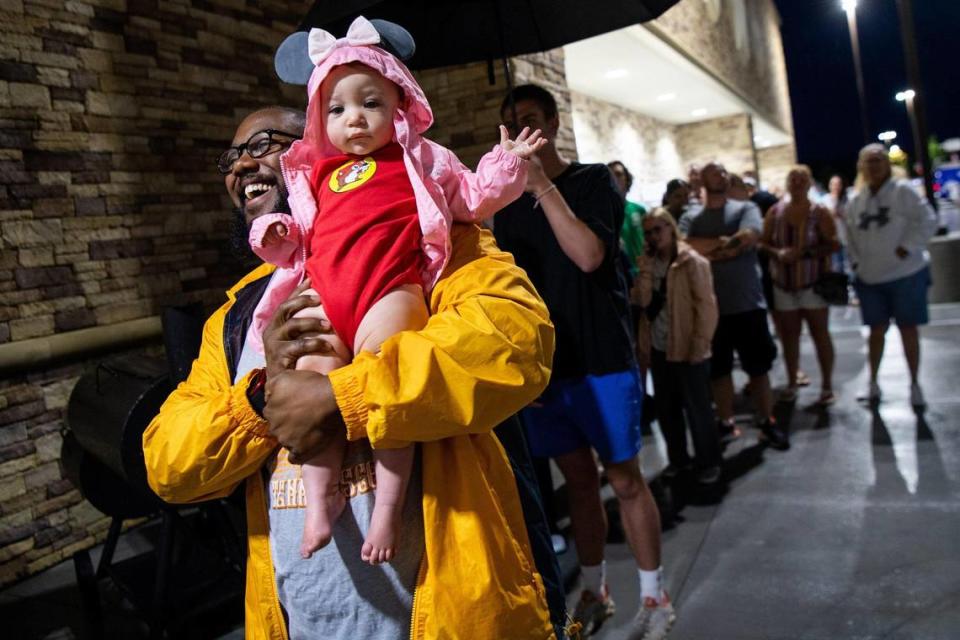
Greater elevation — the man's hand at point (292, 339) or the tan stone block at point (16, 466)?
the man's hand at point (292, 339)

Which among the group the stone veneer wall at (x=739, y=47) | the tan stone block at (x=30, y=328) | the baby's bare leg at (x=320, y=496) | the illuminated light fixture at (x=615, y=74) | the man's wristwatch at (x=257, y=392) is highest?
the stone veneer wall at (x=739, y=47)

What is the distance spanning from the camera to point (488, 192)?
1.43 m

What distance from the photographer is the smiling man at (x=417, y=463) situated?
1.17 meters

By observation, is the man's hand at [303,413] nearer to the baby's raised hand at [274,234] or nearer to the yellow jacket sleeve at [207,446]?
the yellow jacket sleeve at [207,446]

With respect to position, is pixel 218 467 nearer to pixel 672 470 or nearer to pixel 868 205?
pixel 672 470

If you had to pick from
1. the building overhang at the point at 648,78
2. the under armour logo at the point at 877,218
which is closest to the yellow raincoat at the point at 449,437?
the under armour logo at the point at 877,218

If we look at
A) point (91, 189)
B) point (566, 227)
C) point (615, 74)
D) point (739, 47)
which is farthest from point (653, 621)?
point (739, 47)

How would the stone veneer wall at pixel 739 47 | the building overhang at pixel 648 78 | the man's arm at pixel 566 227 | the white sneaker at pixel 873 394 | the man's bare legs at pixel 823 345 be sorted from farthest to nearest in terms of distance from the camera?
the stone veneer wall at pixel 739 47
the building overhang at pixel 648 78
the man's bare legs at pixel 823 345
the white sneaker at pixel 873 394
the man's arm at pixel 566 227

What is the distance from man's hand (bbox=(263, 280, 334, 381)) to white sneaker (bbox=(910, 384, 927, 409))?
540 centimetres

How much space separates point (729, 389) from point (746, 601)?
254cm

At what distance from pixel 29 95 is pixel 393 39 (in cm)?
366

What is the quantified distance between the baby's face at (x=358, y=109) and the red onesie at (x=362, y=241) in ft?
0.15

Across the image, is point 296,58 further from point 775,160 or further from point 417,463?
point 775,160

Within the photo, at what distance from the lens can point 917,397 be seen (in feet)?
17.4
